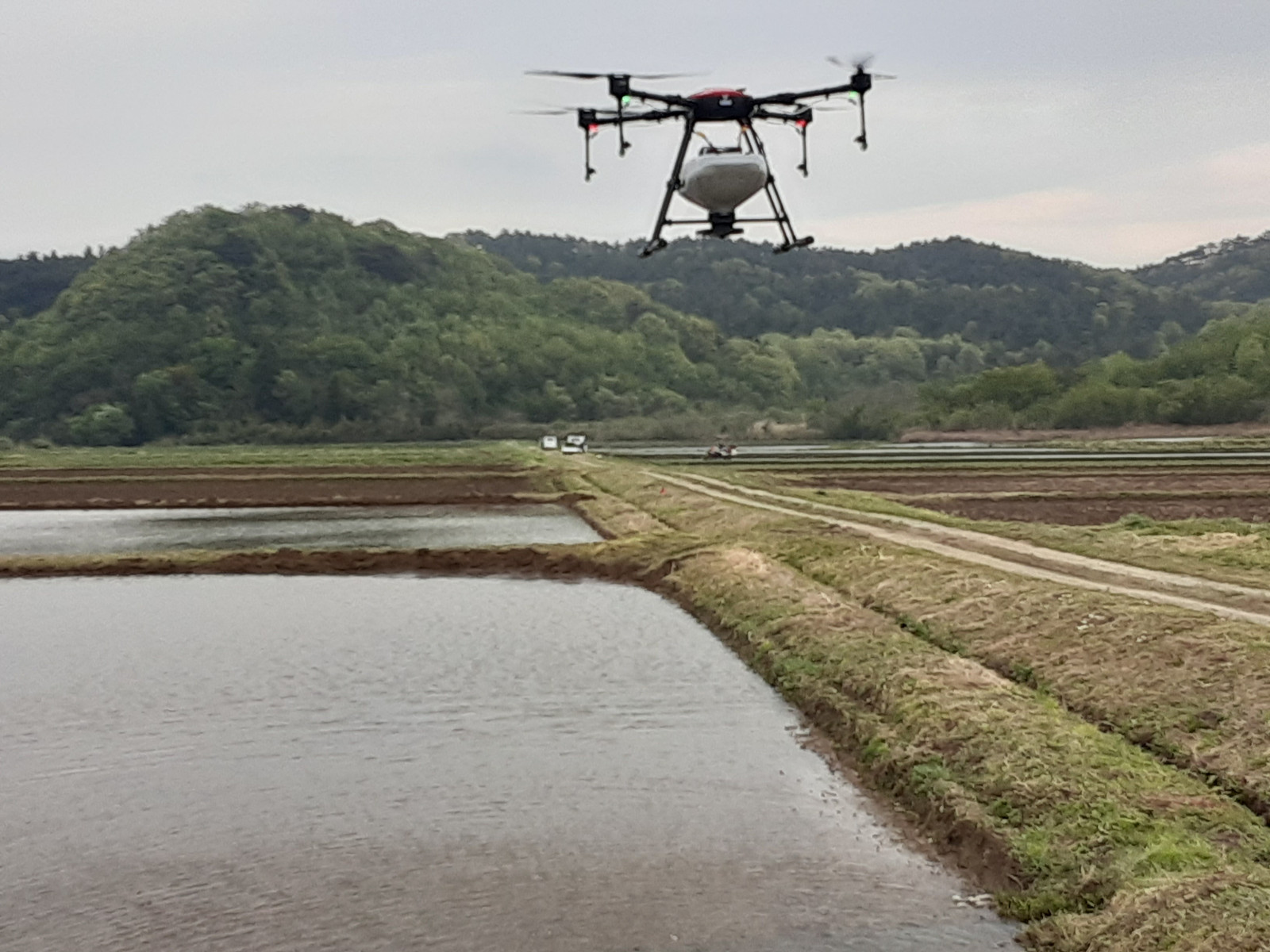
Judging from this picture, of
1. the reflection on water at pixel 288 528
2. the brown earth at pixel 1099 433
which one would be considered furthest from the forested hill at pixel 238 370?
the reflection on water at pixel 288 528

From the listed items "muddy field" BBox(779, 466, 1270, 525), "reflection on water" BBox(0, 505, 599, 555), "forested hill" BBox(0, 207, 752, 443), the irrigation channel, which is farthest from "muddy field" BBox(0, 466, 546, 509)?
A: "forested hill" BBox(0, 207, 752, 443)

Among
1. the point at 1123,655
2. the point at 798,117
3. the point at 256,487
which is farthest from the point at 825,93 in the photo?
the point at 256,487

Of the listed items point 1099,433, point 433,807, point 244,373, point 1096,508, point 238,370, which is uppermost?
point 238,370

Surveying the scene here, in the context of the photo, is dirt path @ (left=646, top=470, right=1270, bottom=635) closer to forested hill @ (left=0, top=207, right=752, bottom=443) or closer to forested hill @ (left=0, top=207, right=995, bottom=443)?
forested hill @ (left=0, top=207, right=995, bottom=443)

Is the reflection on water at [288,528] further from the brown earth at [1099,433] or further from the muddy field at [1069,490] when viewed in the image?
the brown earth at [1099,433]

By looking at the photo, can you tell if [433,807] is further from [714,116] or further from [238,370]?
[238,370]

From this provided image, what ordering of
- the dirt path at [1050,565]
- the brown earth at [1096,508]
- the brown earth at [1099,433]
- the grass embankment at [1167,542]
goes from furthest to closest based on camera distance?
the brown earth at [1099,433] → the brown earth at [1096,508] → the grass embankment at [1167,542] → the dirt path at [1050,565]
